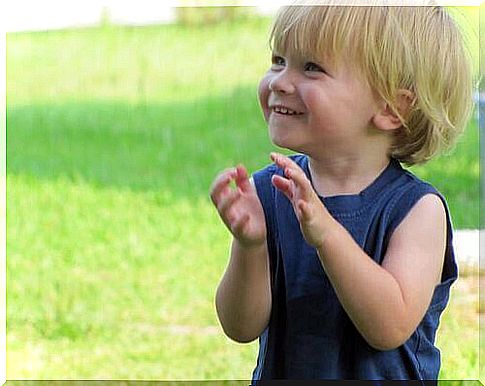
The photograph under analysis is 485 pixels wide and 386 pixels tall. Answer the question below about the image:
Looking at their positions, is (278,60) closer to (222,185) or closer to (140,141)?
(222,185)

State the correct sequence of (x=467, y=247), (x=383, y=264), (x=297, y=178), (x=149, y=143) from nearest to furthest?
(x=297, y=178)
(x=383, y=264)
(x=467, y=247)
(x=149, y=143)

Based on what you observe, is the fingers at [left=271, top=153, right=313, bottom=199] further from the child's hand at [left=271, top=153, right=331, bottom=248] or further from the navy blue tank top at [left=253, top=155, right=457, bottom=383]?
the navy blue tank top at [left=253, top=155, right=457, bottom=383]

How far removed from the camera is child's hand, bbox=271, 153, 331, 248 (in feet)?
4.67

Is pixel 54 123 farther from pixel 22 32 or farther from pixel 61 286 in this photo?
pixel 61 286

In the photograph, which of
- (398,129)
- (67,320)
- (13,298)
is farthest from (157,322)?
(398,129)

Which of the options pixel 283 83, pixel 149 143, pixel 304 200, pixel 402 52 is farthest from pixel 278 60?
pixel 149 143

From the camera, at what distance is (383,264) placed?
5.08ft

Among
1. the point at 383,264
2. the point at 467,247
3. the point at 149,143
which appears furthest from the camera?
the point at 149,143

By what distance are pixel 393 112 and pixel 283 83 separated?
0.16 m

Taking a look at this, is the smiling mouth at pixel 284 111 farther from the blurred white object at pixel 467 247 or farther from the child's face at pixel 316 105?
the blurred white object at pixel 467 247

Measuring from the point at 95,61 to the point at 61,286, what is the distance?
5.36 ft

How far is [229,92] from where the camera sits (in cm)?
449

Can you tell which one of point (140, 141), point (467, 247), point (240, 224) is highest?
point (240, 224)

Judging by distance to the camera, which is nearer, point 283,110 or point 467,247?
point 283,110
